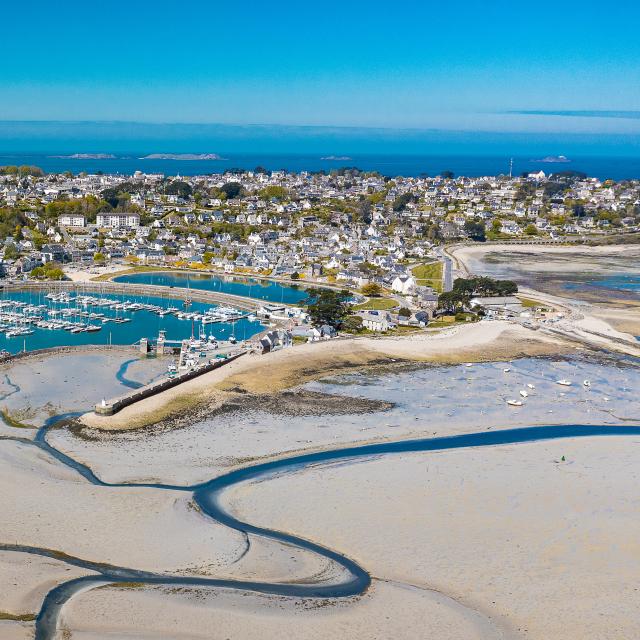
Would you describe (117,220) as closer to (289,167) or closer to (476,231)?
(476,231)

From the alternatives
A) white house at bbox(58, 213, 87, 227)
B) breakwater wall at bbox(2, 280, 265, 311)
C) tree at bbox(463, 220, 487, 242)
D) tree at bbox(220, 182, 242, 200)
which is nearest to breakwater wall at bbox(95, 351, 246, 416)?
breakwater wall at bbox(2, 280, 265, 311)

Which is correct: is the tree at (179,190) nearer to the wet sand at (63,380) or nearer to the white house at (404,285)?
the white house at (404,285)

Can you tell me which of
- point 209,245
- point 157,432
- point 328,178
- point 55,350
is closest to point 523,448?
point 157,432

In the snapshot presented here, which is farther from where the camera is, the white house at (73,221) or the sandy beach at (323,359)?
the white house at (73,221)

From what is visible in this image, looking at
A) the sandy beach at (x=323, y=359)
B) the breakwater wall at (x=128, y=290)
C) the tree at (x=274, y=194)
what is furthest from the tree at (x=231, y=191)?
the sandy beach at (x=323, y=359)

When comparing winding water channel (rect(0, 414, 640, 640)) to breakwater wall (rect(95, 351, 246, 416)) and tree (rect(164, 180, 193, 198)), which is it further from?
tree (rect(164, 180, 193, 198))
